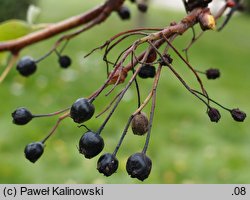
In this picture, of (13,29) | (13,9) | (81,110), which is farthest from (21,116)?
(13,9)

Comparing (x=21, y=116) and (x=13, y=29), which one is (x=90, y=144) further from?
(x=13, y=29)

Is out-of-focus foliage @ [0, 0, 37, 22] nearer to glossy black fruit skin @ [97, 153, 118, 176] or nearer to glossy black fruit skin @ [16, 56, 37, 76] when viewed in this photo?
glossy black fruit skin @ [16, 56, 37, 76]

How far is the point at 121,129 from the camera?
3.77 meters

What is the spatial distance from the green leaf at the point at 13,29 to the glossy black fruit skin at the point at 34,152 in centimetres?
40

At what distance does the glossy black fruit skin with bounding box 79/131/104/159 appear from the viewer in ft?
1.88

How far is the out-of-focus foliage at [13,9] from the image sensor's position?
13.8 ft

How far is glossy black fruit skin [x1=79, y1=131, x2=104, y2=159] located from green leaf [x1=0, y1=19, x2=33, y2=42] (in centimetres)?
57

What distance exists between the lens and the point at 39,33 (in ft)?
3.37

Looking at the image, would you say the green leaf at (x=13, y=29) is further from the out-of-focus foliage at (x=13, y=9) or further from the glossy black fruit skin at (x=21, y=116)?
the out-of-focus foliage at (x=13, y=9)

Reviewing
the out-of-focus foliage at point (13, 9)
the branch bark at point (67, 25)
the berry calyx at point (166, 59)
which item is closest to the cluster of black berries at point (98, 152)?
the berry calyx at point (166, 59)

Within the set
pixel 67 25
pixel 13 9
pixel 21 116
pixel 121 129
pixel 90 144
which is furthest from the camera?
pixel 13 9

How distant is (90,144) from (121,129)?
3199mm

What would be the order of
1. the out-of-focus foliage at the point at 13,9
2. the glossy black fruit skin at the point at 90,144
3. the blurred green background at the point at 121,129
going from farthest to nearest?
the out-of-focus foliage at the point at 13,9, the blurred green background at the point at 121,129, the glossy black fruit skin at the point at 90,144
